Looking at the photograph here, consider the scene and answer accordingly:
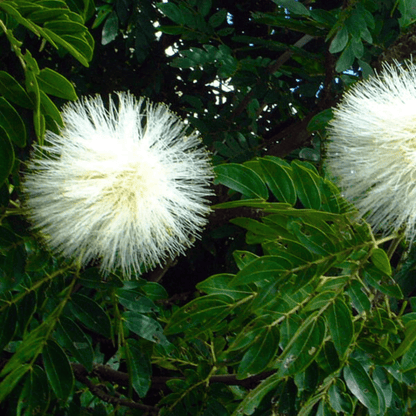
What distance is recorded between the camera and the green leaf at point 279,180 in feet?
4.97

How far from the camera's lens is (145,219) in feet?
5.24

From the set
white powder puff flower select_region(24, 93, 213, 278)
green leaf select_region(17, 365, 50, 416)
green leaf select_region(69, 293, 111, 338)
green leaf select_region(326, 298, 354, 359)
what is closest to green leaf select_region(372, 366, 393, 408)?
green leaf select_region(326, 298, 354, 359)

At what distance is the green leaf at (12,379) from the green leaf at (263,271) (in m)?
0.64

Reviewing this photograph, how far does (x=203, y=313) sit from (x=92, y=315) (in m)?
0.31

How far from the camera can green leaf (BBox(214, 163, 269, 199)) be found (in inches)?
59.7

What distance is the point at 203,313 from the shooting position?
1638mm

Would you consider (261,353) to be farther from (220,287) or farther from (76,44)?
(76,44)

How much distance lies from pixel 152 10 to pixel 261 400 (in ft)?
5.63

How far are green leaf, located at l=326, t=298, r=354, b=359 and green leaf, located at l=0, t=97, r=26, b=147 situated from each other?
81 cm

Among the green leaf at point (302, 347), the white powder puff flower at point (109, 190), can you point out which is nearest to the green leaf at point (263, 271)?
the green leaf at point (302, 347)

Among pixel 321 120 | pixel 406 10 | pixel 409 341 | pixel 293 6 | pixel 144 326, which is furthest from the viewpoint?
pixel 293 6

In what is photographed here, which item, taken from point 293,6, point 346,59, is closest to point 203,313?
point 346,59

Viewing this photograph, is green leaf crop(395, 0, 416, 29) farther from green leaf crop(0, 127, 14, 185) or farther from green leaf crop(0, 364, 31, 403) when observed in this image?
green leaf crop(0, 364, 31, 403)

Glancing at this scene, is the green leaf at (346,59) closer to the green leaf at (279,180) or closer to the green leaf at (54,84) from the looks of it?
the green leaf at (279,180)
